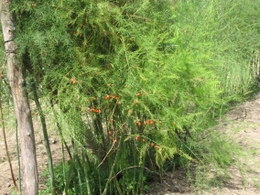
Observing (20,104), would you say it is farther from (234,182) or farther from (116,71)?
(234,182)

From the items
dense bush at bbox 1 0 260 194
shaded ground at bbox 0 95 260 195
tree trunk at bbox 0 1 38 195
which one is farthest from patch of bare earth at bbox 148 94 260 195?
tree trunk at bbox 0 1 38 195

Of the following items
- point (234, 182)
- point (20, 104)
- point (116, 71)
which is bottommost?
point (234, 182)

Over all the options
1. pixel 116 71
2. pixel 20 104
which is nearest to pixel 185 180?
pixel 116 71

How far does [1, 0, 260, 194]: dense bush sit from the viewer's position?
8.77 feet

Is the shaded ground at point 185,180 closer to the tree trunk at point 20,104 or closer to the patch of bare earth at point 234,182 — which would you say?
the patch of bare earth at point 234,182

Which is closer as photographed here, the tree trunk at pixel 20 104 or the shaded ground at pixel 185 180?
the tree trunk at pixel 20 104

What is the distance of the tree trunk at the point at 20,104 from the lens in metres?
2.64

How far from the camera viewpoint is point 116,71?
2857mm

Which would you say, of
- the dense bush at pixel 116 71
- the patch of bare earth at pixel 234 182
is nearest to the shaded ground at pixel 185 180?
the patch of bare earth at pixel 234 182

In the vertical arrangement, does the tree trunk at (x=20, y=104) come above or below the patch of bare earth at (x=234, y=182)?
above

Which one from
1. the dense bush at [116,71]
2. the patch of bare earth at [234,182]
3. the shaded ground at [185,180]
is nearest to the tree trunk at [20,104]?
the dense bush at [116,71]

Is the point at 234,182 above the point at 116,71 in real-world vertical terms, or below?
below

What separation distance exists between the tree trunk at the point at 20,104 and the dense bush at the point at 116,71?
68 mm

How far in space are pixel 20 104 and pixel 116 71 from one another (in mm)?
742
